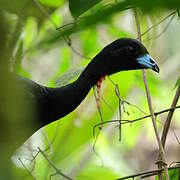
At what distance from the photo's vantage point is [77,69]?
6.88 ft

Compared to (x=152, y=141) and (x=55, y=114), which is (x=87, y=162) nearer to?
(x=55, y=114)

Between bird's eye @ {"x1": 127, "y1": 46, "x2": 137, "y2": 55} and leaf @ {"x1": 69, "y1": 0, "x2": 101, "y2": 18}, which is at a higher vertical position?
bird's eye @ {"x1": 127, "y1": 46, "x2": 137, "y2": 55}

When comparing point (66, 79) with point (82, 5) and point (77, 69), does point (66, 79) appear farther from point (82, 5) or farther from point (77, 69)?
point (82, 5)

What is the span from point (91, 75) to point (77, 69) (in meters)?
0.12

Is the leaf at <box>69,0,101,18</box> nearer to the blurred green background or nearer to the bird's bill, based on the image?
the blurred green background

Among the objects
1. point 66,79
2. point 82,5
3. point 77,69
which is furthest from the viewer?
point 77,69

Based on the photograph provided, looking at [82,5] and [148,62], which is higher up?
[148,62]

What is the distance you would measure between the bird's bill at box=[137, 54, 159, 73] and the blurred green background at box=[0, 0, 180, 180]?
0.07 metres

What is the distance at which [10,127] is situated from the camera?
1.68 ft

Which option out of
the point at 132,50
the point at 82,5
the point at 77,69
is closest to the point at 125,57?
the point at 132,50

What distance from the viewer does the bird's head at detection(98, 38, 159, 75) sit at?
1.95 meters

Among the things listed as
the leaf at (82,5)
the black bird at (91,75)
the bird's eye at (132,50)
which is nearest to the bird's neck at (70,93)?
the black bird at (91,75)

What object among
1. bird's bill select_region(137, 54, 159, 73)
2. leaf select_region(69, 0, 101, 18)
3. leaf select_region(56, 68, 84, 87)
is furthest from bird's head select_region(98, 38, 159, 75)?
leaf select_region(69, 0, 101, 18)

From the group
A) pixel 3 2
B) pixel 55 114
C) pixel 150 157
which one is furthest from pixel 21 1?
pixel 150 157
